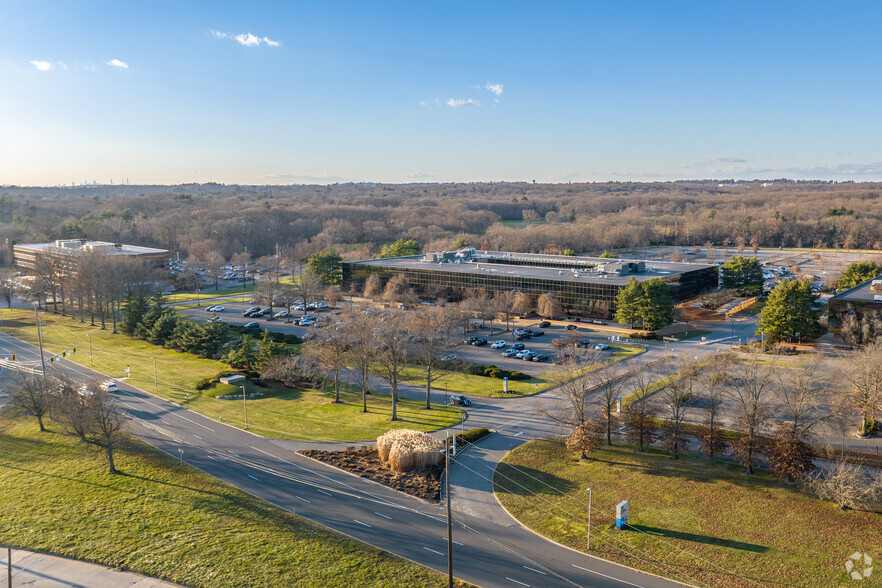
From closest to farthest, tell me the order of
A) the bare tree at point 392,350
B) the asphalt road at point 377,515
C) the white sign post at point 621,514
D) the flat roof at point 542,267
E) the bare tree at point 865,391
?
the asphalt road at point 377,515, the white sign post at point 621,514, the bare tree at point 865,391, the bare tree at point 392,350, the flat roof at point 542,267

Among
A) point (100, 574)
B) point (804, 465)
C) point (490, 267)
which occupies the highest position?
point (490, 267)

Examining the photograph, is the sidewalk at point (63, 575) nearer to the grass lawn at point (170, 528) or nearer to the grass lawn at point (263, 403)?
the grass lawn at point (170, 528)

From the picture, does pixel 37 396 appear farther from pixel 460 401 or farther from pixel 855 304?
pixel 855 304

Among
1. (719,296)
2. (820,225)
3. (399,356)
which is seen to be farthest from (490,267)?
(820,225)

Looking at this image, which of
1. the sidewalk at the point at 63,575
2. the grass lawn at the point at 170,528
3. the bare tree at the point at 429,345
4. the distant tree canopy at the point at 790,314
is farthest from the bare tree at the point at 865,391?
the sidewalk at the point at 63,575

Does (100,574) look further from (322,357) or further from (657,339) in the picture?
(657,339)

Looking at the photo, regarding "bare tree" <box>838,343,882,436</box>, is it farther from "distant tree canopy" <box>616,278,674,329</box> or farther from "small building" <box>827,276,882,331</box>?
"distant tree canopy" <box>616,278,674,329</box>
